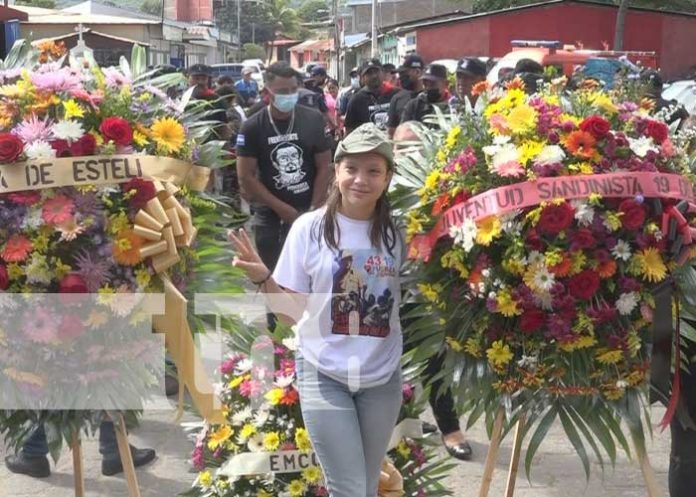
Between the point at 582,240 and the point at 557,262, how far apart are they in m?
0.11

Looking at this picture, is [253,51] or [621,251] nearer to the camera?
[621,251]

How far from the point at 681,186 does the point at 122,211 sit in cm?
187

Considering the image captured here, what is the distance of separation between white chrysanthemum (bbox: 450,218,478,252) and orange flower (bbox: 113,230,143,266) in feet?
3.42

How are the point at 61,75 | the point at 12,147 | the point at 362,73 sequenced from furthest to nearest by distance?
the point at 362,73 < the point at 61,75 < the point at 12,147

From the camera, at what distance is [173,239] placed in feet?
11.5

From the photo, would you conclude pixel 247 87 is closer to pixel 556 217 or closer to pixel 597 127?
pixel 597 127

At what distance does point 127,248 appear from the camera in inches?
133

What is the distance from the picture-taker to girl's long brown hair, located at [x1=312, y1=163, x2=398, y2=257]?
11.4 ft

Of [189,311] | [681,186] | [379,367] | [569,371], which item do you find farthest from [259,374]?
[681,186]

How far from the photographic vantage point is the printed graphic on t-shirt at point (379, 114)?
980cm

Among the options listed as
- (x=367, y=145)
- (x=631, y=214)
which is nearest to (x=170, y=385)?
(x=367, y=145)

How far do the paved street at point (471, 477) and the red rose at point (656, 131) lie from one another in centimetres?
156

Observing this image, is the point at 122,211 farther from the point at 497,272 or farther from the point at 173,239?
the point at 497,272

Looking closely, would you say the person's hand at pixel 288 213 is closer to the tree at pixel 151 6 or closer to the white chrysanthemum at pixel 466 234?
the white chrysanthemum at pixel 466 234
